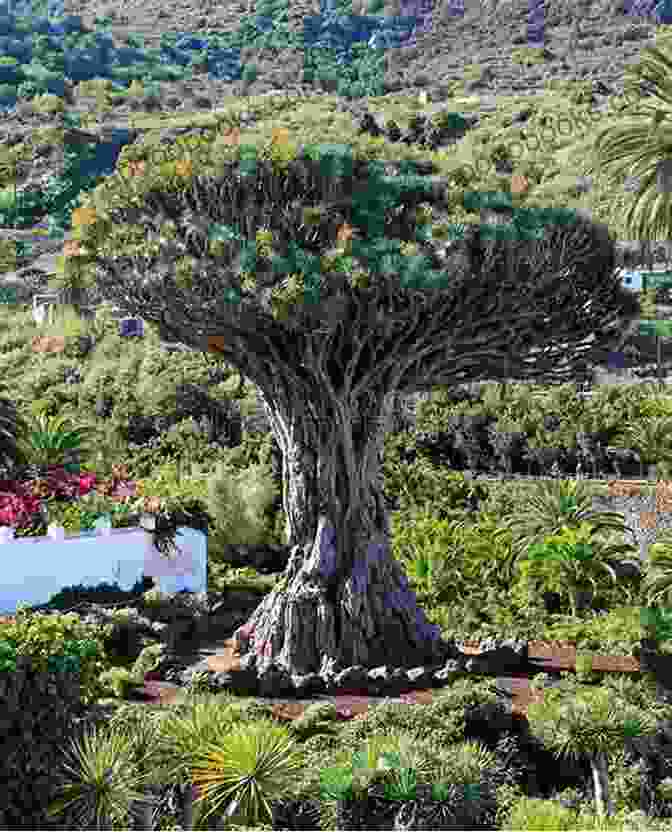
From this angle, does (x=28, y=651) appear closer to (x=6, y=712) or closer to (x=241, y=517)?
(x=6, y=712)

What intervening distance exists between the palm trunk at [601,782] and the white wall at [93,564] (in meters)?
9.43

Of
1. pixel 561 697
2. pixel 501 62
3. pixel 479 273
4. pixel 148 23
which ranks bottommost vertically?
pixel 561 697

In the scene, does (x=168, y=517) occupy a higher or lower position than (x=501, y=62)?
lower

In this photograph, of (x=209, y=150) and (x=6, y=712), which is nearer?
(x=6, y=712)

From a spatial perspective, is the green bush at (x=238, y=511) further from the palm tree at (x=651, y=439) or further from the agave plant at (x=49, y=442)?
the palm tree at (x=651, y=439)

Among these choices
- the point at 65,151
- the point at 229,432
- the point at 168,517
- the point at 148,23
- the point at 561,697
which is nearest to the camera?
the point at 561,697

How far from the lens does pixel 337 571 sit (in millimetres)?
13477

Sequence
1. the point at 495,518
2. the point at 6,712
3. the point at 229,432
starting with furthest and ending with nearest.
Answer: the point at 229,432 < the point at 495,518 < the point at 6,712

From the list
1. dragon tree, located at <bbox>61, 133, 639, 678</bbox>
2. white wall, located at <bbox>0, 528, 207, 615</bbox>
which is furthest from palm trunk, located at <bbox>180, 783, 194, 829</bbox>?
white wall, located at <bbox>0, 528, 207, 615</bbox>

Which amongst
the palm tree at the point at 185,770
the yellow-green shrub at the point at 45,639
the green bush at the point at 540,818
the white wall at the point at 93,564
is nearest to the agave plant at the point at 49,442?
the white wall at the point at 93,564

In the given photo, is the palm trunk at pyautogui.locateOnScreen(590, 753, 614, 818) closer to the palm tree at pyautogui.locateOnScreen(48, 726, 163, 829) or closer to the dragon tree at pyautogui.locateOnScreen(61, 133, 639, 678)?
the palm tree at pyautogui.locateOnScreen(48, 726, 163, 829)

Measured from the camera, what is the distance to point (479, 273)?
41.0 feet

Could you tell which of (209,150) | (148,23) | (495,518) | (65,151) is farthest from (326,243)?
(148,23)

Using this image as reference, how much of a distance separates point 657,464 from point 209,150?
1966 centimetres
